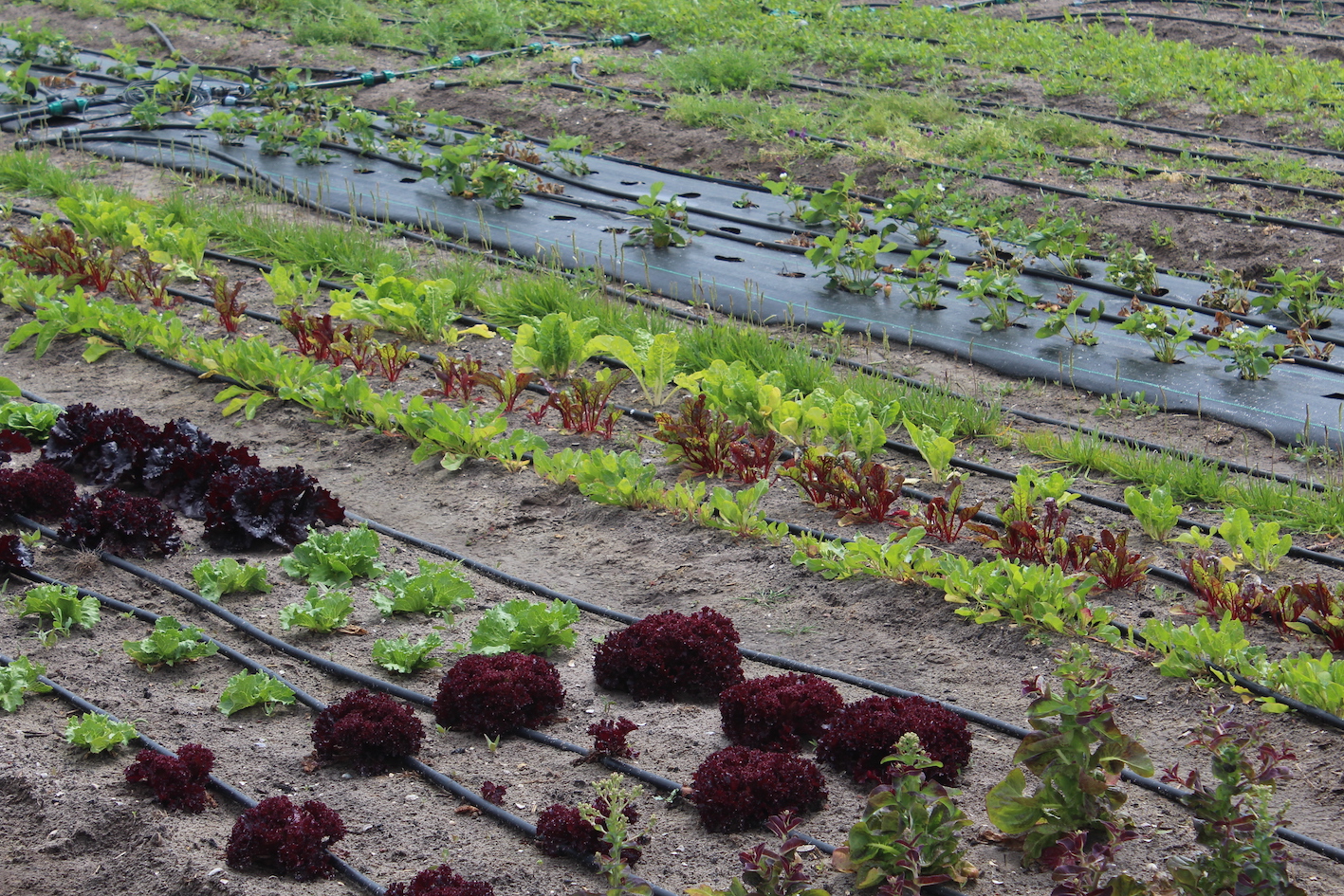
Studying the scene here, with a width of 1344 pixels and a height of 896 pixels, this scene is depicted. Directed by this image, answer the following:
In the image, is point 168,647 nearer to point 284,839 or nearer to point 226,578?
point 226,578

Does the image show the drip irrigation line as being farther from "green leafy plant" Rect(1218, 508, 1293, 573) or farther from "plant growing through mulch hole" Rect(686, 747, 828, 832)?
"plant growing through mulch hole" Rect(686, 747, 828, 832)

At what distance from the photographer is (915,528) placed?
12.1ft

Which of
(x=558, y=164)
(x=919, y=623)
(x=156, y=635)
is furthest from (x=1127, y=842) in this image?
(x=558, y=164)

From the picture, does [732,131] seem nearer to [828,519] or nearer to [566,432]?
[566,432]

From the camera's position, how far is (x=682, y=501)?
427 cm

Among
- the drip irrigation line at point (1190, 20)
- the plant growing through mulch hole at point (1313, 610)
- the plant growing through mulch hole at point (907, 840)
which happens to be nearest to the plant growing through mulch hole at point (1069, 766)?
the plant growing through mulch hole at point (907, 840)

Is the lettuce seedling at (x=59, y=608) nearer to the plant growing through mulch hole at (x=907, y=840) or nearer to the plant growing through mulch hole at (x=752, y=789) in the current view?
the plant growing through mulch hole at (x=752, y=789)

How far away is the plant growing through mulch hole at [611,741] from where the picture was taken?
302 centimetres

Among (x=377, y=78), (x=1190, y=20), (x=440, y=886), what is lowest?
(x=440, y=886)

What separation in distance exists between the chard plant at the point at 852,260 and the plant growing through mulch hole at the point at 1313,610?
3129 millimetres

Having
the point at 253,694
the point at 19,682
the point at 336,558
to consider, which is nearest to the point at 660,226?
the point at 336,558

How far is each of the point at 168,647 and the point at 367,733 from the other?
2.62 feet

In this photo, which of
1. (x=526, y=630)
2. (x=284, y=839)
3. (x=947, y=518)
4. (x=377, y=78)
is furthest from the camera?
(x=377, y=78)

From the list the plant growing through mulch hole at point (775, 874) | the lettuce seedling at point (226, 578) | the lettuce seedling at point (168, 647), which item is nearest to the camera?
the plant growing through mulch hole at point (775, 874)
